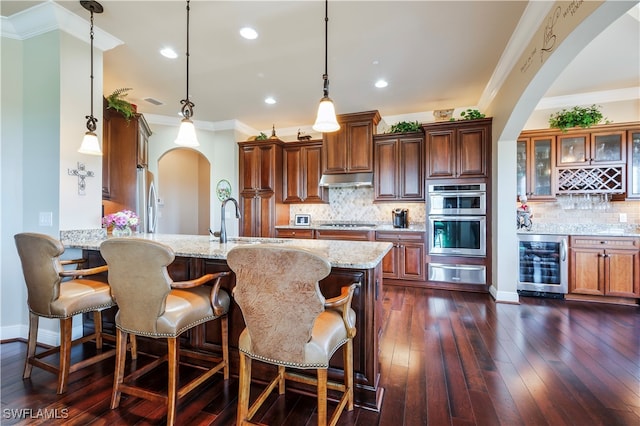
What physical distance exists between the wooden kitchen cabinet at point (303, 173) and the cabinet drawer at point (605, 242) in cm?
370

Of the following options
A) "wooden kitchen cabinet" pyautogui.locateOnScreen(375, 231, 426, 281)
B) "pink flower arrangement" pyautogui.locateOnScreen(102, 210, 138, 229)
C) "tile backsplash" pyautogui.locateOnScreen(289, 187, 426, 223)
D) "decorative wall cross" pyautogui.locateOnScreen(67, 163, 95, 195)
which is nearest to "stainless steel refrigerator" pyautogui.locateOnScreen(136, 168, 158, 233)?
"pink flower arrangement" pyautogui.locateOnScreen(102, 210, 138, 229)

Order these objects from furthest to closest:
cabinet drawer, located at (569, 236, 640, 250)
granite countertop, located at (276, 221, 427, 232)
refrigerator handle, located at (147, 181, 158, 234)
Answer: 1. granite countertop, located at (276, 221, 427, 232)
2. refrigerator handle, located at (147, 181, 158, 234)
3. cabinet drawer, located at (569, 236, 640, 250)

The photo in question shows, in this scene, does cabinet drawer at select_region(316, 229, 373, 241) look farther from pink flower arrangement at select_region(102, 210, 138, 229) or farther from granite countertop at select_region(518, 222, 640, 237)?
pink flower arrangement at select_region(102, 210, 138, 229)

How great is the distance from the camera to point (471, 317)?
3117 mm

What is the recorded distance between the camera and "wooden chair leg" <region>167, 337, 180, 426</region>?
1.46 m

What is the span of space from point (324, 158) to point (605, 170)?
3982 millimetres

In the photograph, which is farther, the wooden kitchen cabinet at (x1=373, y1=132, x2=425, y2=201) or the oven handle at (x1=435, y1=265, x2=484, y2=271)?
the wooden kitchen cabinet at (x1=373, y1=132, x2=425, y2=201)

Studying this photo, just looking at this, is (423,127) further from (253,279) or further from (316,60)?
(253,279)

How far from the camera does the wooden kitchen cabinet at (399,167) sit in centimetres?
454

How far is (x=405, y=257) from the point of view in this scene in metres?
4.41

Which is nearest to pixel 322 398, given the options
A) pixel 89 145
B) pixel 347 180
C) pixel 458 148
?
pixel 89 145

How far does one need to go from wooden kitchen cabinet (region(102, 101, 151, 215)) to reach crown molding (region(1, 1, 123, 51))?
751mm

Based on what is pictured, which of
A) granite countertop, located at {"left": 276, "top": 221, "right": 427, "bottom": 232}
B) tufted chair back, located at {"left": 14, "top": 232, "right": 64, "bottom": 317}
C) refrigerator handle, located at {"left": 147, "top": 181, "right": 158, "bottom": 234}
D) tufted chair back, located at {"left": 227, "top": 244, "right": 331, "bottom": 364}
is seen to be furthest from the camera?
granite countertop, located at {"left": 276, "top": 221, "right": 427, "bottom": 232}

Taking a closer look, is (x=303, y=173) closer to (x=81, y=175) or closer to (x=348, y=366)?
(x=81, y=175)
